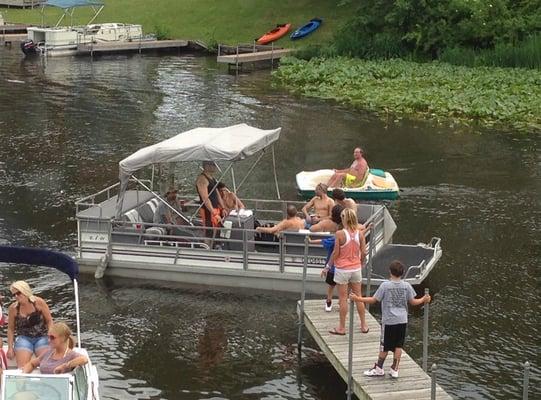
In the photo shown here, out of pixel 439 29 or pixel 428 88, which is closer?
pixel 428 88

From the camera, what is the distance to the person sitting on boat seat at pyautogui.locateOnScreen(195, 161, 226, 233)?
20.6m

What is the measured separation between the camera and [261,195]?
27.5m

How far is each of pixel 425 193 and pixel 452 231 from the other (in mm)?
4069

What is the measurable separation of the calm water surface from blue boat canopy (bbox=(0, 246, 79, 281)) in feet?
6.62

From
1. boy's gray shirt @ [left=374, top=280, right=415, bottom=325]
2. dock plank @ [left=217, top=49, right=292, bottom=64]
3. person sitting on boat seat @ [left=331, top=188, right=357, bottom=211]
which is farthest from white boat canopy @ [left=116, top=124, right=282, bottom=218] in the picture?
dock plank @ [left=217, top=49, right=292, bottom=64]

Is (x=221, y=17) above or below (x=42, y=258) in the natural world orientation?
above

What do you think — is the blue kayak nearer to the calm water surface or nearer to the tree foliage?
the tree foliage

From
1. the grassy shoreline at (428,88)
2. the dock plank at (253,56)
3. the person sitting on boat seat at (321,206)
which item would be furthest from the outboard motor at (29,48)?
the person sitting on boat seat at (321,206)

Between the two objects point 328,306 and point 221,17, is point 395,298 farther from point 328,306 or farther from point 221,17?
point 221,17

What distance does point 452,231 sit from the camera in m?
24.2

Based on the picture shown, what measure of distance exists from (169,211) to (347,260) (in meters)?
6.29

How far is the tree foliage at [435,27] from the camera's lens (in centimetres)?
4972

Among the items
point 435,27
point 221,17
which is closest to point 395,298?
point 435,27

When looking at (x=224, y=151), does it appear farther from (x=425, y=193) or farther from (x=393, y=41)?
(x=393, y=41)
